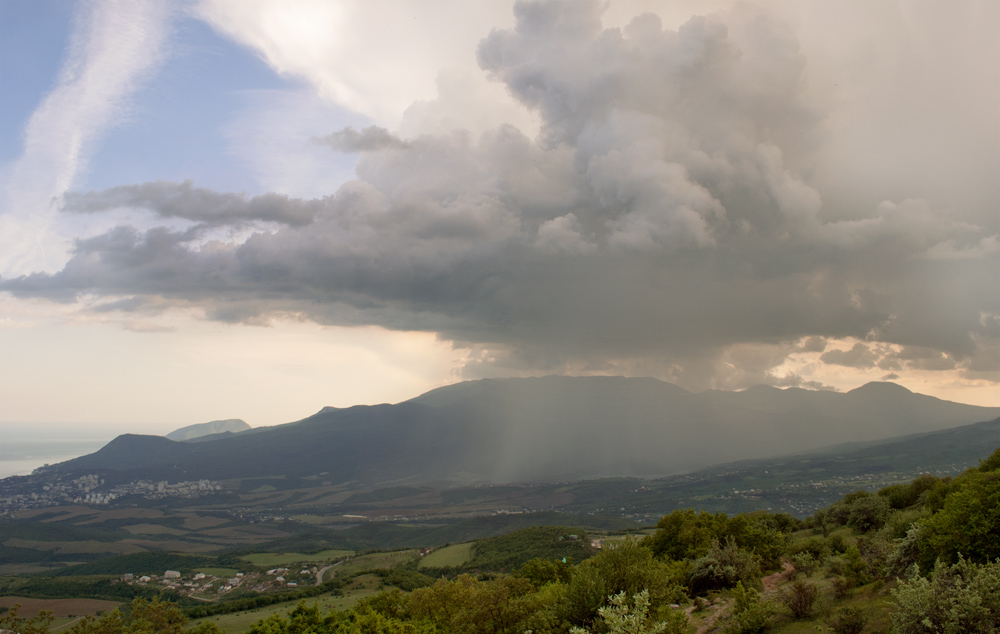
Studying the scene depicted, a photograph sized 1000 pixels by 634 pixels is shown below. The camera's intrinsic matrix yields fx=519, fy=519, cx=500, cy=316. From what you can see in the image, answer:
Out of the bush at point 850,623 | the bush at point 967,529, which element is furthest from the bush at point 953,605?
the bush at point 967,529

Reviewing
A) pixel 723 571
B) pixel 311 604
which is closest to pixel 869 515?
pixel 723 571

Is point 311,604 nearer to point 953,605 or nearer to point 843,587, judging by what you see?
point 843,587

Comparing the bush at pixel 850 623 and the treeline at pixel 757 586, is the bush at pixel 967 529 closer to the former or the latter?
the treeline at pixel 757 586

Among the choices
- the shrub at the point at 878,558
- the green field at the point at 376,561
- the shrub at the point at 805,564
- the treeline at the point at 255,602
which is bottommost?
the green field at the point at 376,561

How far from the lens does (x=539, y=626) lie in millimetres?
27828

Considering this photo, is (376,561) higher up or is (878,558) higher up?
(878,558)

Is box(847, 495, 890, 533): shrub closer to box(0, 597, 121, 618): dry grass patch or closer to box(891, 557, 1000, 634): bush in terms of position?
box(891, 557, 1000, 634): bush

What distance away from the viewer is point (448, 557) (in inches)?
6732

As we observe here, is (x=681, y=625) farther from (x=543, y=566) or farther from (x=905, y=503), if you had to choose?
(x=905, y=503)

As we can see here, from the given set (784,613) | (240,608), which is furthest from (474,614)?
(240,608)

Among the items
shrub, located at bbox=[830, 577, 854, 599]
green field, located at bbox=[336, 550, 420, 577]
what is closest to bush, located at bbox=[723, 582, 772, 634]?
shrub, located at bbox=[830, 577, 854, 599]

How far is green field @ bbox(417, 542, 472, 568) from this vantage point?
163 m

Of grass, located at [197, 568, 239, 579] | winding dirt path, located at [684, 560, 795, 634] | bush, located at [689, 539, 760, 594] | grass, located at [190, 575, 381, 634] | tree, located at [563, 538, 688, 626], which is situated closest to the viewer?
tree, located at [563, 538, 688, 626]

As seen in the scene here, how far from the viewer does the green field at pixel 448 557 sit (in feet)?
535
